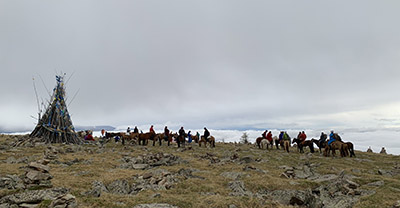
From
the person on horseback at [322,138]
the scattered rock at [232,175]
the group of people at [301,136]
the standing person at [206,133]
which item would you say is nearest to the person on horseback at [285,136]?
the group of people at [301,136]

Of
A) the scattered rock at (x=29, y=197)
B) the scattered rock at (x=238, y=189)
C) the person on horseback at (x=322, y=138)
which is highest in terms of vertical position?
the person on horseback at (x=322, y=138)

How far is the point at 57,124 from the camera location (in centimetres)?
2447

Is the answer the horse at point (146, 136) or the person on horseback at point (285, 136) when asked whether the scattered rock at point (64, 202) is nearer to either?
the horse at point (146, 136)

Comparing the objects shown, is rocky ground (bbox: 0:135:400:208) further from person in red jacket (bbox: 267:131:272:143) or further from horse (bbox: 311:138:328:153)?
person in red jacket (bbox: 267:131:272:143)

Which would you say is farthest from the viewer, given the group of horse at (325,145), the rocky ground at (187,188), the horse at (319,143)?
the horse at (319,143)

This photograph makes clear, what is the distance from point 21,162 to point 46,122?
41.0 ft

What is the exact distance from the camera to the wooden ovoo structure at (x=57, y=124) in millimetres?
23906

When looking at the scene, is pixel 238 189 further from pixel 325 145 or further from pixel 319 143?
pixel 319 143

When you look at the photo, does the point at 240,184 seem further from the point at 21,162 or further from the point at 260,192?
the point at 21,162

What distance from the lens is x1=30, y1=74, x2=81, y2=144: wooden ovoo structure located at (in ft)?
78.4

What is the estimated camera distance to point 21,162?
13344mm

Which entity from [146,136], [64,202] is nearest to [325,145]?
[146,136]

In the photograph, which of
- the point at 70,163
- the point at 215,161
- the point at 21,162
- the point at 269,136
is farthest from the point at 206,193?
the point at 269,136

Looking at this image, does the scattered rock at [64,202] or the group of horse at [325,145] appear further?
the group of horse at [325,145]
